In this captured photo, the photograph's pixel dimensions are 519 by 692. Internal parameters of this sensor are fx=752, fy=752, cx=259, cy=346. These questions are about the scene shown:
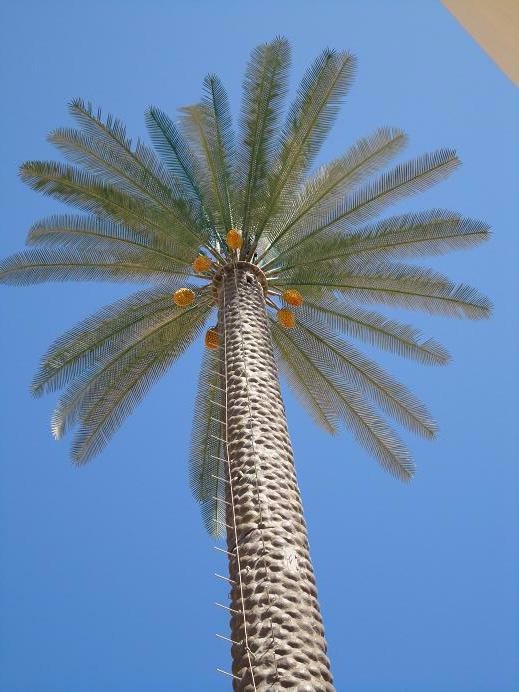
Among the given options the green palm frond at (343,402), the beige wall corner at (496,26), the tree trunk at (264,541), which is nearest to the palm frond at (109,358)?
the green palm frond at (343,402)

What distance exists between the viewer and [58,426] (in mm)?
10414

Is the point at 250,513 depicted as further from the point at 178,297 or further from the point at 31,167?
the point at 31,167

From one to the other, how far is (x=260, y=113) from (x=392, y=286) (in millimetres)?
2860

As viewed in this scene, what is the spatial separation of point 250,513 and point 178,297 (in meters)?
3.98

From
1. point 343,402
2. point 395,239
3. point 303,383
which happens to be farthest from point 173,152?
point 343,402

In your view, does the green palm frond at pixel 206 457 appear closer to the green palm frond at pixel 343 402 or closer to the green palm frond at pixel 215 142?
the green palm frond at pixel 343 402

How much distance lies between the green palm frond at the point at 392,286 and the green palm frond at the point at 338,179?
0.67 meters

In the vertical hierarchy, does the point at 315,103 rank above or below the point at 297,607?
above

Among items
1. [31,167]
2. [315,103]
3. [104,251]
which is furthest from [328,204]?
[31,167]

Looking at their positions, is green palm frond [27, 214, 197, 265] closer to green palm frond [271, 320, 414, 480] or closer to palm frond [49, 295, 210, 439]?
palm frond [49, 295, 210, 439]

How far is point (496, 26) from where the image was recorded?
14.4ft

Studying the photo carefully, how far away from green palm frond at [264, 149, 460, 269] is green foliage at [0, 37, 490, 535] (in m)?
0.02

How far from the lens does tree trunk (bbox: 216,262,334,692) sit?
4250 mm

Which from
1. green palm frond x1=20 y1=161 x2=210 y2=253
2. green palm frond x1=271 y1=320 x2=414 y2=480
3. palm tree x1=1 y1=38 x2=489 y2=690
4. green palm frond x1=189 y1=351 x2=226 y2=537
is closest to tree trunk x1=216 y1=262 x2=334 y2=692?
palm tree x1=1 y1=38 x2=489 y2=690
